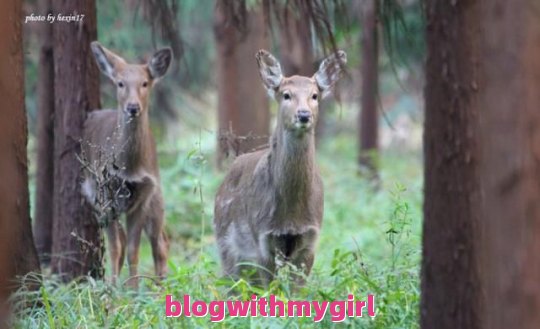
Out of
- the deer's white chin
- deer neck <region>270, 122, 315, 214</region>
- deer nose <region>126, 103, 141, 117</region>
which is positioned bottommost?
deer neck <region>270, 122, 315, 214</region>

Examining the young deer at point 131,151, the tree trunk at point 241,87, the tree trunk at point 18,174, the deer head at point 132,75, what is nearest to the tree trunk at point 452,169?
the tree trunk at point 18,174

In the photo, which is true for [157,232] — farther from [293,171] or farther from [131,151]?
[293,171]

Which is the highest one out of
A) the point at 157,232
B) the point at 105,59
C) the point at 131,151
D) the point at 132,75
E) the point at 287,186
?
the point at 105,59

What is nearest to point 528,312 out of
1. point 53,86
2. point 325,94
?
point 325,94

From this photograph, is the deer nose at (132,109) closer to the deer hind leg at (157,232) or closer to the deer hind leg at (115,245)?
the deer hind leg at (157,232)

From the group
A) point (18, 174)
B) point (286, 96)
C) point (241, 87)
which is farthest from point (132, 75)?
point (241, 87)

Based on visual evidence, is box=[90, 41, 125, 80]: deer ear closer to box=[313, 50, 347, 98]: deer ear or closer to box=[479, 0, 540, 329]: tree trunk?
box=[313, 50, 347, 98]: deer ear

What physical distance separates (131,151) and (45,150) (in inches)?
59.7

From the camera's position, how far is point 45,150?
37.8 ft

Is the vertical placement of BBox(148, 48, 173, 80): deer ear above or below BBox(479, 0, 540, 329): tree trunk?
above

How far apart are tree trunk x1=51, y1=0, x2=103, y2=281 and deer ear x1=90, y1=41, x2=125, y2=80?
0.07 metres

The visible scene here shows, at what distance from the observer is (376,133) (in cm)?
2167

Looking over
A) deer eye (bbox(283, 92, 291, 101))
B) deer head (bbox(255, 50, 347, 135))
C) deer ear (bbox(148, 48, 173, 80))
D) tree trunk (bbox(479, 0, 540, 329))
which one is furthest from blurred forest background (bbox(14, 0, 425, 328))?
tree trunk (bbox(479, 0, 540, 329))

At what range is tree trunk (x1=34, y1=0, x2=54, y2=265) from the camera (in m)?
11.2
